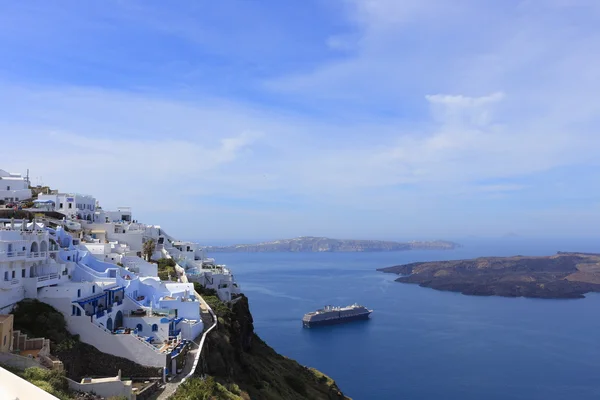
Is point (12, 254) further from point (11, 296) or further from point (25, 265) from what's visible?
point (11, 296)

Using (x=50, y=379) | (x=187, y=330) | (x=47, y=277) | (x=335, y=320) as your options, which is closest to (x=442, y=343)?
(x=335, y=320)

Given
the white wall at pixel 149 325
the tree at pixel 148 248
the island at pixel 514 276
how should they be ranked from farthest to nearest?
the island at pixel 514 276
the tree at pixel 148 248
the white wall at pixel 149 325

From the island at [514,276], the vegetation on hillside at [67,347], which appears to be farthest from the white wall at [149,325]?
the island at [514,276]

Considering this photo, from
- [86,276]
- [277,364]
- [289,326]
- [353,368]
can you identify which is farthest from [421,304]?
[86,276]

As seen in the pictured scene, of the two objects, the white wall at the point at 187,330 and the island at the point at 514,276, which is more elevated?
the white wall at the point at 187,330

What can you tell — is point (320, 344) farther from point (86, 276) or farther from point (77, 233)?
point (86, 276)

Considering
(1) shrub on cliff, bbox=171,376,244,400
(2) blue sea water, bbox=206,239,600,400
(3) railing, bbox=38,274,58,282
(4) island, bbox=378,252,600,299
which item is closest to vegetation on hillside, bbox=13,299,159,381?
(3) railing, bbox=38,274,58,282

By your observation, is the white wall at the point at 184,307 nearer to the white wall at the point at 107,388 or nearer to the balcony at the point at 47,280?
the balcony at the point at 47,280
